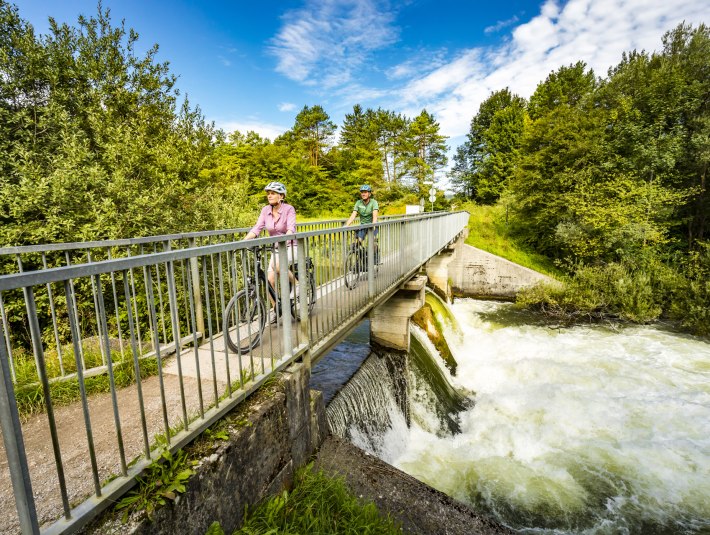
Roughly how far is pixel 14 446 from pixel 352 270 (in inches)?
180

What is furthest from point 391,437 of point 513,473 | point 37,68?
point 37,68

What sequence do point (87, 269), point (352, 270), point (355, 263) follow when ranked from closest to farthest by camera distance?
point (87, 269)
point (352, 270)
point (355, 263)

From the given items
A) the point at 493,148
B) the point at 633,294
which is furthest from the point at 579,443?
the point at 493,148

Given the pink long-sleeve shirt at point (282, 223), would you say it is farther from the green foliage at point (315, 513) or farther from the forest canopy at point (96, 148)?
the forest canopy at point (96, 148)

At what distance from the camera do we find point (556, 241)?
858 inches

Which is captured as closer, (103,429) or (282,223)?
(103,429)

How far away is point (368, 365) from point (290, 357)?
541cm

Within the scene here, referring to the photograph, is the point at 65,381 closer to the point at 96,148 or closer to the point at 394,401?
the point at 394,401

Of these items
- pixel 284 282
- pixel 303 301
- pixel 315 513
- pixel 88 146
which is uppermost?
pixel 88 146

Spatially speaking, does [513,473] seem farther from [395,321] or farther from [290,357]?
[290,357]

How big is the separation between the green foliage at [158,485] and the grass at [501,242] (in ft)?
72.6

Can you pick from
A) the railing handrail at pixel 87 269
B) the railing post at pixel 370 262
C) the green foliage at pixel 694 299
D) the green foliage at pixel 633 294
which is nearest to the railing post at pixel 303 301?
the railing handrail at pixel 87 269

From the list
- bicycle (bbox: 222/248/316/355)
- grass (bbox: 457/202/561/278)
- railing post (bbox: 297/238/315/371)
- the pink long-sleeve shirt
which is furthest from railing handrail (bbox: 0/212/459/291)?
grass (bbox: 457/202/561/278)

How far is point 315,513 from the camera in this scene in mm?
3412
